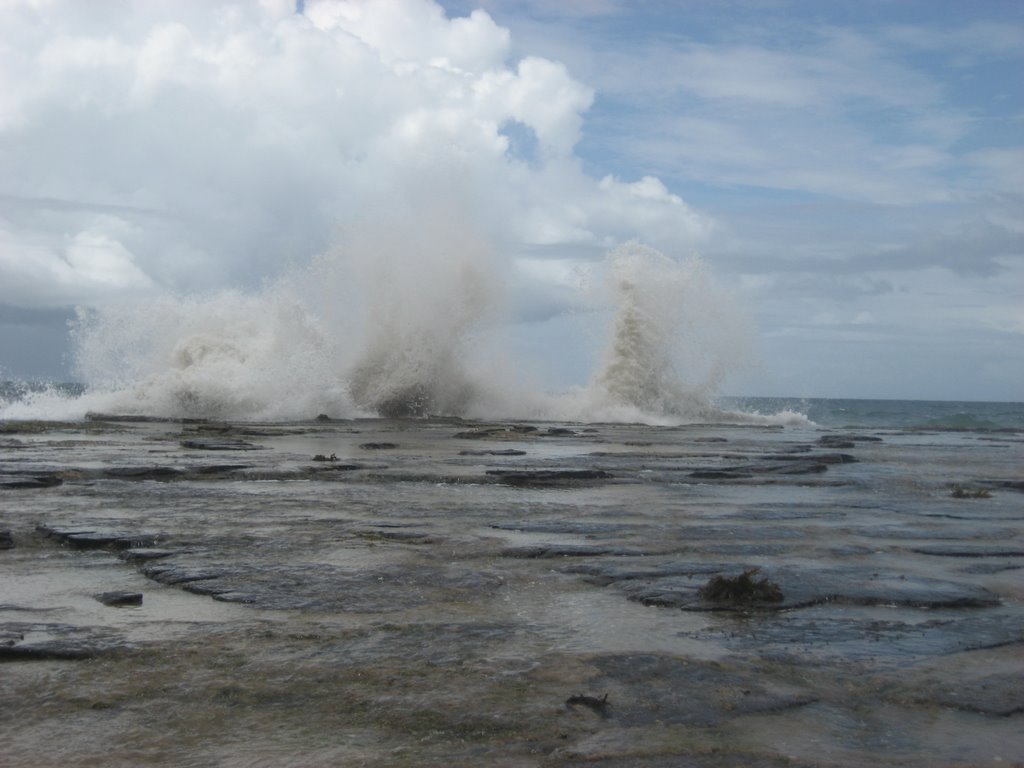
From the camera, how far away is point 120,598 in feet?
17.9

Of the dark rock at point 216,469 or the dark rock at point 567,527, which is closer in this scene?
the dark rock at point 567,527

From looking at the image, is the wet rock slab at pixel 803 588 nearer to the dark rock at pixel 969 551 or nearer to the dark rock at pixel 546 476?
the dark rock at pixel 969 551

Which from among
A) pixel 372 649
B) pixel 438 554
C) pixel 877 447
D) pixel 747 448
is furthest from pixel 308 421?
pixel 372 649

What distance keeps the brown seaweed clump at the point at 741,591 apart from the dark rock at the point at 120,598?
10.2ft

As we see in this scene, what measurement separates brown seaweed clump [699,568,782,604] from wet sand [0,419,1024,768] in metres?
0.08

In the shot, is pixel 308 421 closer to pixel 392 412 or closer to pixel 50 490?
pixel 392 412

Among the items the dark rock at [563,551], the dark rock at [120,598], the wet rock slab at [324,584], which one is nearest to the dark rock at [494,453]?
the dark rock at [563,551]

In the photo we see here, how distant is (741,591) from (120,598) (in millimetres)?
3411

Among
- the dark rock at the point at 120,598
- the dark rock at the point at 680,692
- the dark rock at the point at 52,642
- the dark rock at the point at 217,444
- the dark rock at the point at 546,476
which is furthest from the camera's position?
the dark rock at the point at 217,444

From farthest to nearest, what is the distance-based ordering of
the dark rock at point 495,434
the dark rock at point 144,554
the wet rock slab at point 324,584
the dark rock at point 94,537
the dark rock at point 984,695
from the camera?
the dark rock at point 495,434, the dark rock at point 94,537, the dark rock at point 144,554, the wet rock slab at point 324,584, the dark rock at point 984,695

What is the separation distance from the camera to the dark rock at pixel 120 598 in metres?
5.38

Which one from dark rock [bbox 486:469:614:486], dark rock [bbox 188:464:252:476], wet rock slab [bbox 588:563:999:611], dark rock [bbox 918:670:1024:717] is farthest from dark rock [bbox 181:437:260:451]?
dark rock [bbox 918:670:1024:717]

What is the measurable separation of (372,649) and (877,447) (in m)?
20.7

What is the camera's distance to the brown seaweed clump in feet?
19.1
